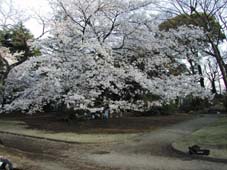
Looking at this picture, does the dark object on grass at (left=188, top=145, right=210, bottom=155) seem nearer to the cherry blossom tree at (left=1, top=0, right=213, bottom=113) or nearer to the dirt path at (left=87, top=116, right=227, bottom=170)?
the dirt path at (left=87, top=116, right=227, bottom=170)

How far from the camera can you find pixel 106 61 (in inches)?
610

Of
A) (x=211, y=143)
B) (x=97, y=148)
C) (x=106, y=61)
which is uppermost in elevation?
(x=106, y=61)

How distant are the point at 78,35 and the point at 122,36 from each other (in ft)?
6.97

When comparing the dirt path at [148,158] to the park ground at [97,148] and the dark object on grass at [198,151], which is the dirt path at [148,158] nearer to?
the park ground at [97,148]

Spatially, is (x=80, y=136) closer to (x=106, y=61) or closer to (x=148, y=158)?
(x=106, y=61)

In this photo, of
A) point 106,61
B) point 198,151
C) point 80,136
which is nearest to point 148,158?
point 198,151


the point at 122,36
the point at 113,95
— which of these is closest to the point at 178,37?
the point at 122,36

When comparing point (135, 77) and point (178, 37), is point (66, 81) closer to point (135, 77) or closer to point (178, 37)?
point (135, 77)

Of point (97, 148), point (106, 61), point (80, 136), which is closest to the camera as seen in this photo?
point (97, 148)

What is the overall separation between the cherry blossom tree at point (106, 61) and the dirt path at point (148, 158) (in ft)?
9.71

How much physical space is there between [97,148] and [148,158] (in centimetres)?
250

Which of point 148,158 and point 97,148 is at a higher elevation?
point 97,148

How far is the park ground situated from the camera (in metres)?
9.10

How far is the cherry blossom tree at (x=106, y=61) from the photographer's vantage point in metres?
15.6
